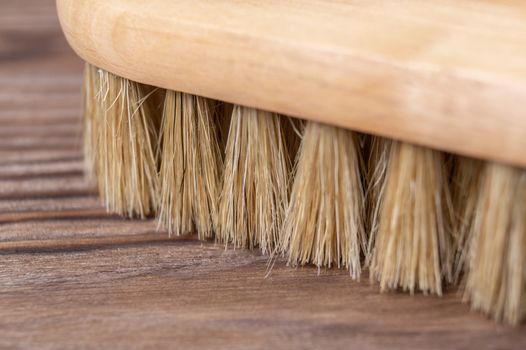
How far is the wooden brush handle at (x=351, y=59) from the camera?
59cm

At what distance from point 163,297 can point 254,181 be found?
5.3 inches

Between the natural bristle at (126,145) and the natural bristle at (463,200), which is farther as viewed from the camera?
the natural bristle at (126,145)

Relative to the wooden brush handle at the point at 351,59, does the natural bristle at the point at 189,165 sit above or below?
below

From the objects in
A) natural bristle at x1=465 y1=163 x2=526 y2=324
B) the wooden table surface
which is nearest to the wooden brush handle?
natural bristle at x1=465 y1=163 x2=526 y2=324

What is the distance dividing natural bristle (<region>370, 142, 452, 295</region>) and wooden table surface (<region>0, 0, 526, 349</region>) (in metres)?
0.02

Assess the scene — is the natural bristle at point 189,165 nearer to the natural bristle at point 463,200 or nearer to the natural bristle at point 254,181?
the natural bristle at point 254,181

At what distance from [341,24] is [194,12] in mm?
125

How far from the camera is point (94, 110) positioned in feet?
2.72

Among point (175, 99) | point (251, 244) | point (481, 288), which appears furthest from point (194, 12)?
point (481, 288)

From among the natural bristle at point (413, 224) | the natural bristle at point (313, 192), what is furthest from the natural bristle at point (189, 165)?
the natural bristle at point (413, 224)

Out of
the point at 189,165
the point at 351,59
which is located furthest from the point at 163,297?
the point at 351,59

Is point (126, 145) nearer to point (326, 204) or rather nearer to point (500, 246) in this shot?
point (326, 204)

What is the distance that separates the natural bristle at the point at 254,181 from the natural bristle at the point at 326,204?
19mm

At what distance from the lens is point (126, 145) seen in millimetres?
798
